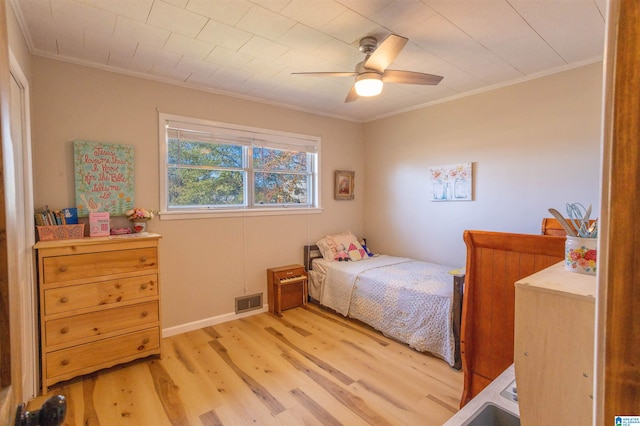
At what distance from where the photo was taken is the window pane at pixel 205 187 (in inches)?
124

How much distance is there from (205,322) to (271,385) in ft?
4.36

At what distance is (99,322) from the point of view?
230 cm

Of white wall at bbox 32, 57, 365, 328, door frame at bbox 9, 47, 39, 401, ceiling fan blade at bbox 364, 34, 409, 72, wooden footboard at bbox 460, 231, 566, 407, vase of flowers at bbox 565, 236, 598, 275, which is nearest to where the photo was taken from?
vase of flowers at bbox 565, 236, 598, 275

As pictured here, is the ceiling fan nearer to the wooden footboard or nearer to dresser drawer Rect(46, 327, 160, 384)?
the wooden footboard

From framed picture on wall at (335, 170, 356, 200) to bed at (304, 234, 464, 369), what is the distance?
2.81 ft

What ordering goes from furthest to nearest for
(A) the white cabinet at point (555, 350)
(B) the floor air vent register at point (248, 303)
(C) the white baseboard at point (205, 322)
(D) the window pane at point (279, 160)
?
(D) the window pane at point (279, 160) < (B) the floor air vent register at point (248, 303) < (C) the white baseboard at point (205, 322) < (A) the white cabinet at point (555, 350)

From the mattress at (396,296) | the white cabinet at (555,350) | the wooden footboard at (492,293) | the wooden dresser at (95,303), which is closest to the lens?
the white cabinet at (555,350)

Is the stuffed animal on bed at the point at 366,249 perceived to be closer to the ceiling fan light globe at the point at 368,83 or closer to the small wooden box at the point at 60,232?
the ceiling fan light globe at the point at 368,83

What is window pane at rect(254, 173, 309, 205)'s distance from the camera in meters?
3.70

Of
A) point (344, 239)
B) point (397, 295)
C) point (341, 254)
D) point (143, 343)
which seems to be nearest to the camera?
point (143, 343)

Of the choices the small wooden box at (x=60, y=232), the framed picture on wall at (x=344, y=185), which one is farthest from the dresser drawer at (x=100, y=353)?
the framed picture on wall at (x=344, y=185)

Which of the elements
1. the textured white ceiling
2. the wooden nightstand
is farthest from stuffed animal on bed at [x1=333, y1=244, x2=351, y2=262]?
the textured white ceiling

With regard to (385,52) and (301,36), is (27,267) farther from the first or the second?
(385,52)

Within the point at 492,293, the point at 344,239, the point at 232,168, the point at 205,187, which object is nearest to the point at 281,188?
the point at 232,168
